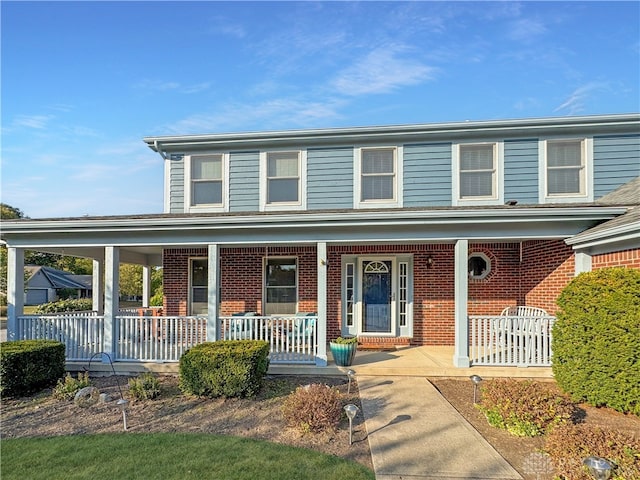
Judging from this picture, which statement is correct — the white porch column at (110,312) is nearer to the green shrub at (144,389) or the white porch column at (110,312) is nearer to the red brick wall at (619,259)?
the green shrub at (144,389)

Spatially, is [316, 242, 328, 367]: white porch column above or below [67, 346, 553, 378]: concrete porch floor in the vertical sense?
above

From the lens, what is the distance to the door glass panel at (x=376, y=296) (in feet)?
31.9

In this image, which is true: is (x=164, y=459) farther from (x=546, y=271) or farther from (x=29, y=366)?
(x=546, y=271)

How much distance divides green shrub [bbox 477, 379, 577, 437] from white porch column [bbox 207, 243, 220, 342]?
5.13 m

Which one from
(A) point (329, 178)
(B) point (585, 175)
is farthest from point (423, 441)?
(B) point (585, 175)

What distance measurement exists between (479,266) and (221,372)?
22.8ft

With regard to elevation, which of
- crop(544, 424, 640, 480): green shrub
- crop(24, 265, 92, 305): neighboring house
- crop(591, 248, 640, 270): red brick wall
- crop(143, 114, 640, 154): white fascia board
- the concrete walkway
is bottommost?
crop(24, 265, 92, 305): neighboring house

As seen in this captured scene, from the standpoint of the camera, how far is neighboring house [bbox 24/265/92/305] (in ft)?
113

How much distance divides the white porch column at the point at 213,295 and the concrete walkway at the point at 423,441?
325 centimetres

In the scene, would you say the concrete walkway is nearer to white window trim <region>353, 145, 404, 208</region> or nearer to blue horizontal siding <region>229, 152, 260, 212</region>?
white window trim <region>353, 145, 404, 208</region>

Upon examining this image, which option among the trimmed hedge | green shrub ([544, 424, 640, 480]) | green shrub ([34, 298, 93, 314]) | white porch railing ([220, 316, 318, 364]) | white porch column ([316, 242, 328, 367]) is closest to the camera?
green shrub ([544, 424, 640, 480])

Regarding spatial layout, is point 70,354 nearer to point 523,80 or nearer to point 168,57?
point 168,57

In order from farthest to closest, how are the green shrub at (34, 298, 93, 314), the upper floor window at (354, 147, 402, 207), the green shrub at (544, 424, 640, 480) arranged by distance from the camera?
1. the green shrub at (34, 298, 93, 314)
2. the upper floor window at (354, 147, 402, 207)
3. the green shrub at (544, 424, 640, 480)

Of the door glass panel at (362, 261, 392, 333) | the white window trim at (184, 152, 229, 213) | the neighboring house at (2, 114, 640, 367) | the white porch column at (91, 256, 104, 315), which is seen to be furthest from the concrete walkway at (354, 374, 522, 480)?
the white porch column at (91, 256, 104, 315)
